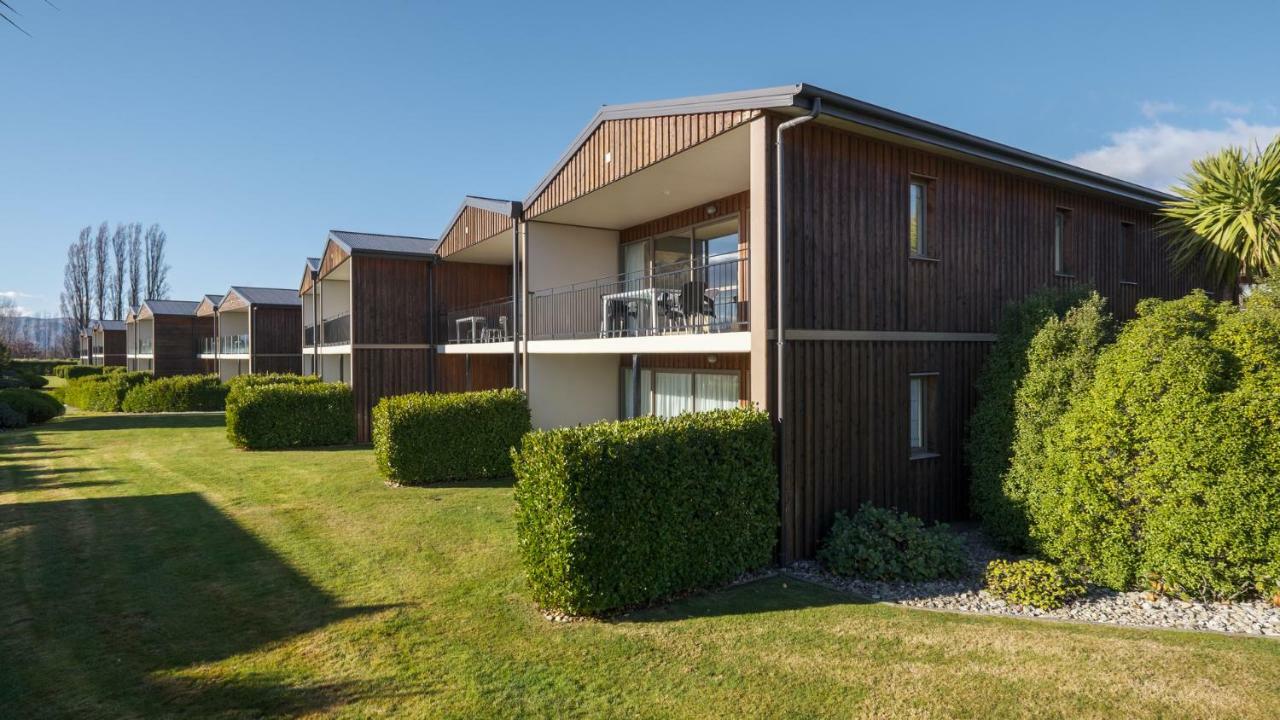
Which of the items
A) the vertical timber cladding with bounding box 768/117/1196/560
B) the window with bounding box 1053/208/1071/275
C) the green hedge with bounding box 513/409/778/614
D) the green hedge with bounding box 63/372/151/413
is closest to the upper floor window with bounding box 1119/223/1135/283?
the window with bounding box 1053/208/1071/275

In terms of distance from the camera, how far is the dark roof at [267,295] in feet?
104

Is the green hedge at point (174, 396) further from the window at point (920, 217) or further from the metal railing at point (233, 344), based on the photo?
the window at point (920, 217)

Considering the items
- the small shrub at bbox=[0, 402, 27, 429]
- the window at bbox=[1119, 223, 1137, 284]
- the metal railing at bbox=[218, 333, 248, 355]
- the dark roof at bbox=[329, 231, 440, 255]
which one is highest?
the dark roof at bbox=[329, 231, 440, 255]

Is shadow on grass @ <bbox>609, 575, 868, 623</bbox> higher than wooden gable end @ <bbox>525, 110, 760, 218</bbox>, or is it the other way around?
wooden gable end @ <bbox>525, 110, 760, 218</bbox>

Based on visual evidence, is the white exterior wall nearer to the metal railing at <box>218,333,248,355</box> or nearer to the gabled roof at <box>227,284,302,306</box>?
the gabled roof at <box>227,284,302,306</box>

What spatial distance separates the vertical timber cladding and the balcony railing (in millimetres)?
15984

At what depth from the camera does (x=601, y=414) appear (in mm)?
15719

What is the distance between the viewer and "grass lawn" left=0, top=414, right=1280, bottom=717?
4.94 m

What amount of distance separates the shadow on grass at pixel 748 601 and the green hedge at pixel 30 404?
94.8ft

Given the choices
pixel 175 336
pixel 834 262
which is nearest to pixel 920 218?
pixel 834 262

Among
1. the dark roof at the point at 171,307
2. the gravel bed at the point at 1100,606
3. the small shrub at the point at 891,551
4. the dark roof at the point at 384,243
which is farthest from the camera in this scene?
the dark roof at the point at 171,307

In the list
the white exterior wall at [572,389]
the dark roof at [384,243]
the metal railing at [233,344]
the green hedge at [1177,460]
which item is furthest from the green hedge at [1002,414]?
the metal railing at [233,344]

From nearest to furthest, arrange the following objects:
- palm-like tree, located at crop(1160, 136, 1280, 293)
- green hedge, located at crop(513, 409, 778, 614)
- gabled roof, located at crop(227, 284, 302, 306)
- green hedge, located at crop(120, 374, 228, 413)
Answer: green hedge, located at crop(513, 409, 778, 614) → palm-like tree, located at crop(1160, 136, 1280, 293) → green hedge, located at crop(120, 374, 228, 413) → gabled roof, located at crop(227, 284, 302, 306)

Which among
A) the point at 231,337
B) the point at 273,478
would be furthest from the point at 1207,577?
the point at 231,337
